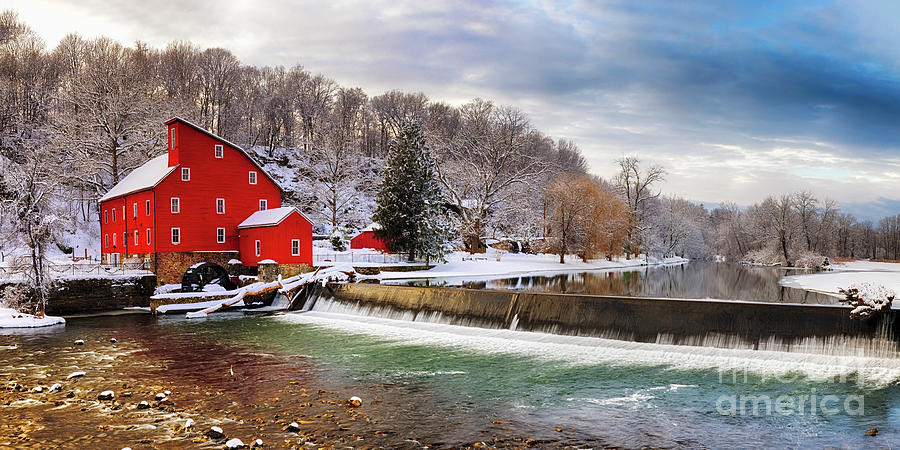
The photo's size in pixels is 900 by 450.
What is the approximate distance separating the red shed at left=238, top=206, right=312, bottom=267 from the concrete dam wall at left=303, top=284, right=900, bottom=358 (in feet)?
39.3

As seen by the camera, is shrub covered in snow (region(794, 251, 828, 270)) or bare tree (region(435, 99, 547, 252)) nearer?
bare tree (region(435, 99, 547, 252))

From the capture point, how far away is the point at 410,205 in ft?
153

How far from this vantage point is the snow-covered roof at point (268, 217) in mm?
34594

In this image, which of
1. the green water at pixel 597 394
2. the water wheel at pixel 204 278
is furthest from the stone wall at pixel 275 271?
the green water at pixel 597 394

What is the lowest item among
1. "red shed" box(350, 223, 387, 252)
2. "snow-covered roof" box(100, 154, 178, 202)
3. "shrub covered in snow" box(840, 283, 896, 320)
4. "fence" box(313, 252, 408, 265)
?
"shrub covered in snow" box(840, 283, 896, 320)

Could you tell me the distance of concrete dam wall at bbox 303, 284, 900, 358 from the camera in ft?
49.4

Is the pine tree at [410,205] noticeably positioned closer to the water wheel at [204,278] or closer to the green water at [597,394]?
the water wheel at [204,278]

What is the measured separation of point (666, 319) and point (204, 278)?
90.3ft

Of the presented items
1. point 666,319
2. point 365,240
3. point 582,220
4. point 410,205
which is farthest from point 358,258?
point 666,319

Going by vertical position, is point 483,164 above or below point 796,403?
above

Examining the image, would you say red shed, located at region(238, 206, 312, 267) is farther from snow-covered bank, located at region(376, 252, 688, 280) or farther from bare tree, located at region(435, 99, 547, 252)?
bare tree, located at region(435, 99, 547, 252)

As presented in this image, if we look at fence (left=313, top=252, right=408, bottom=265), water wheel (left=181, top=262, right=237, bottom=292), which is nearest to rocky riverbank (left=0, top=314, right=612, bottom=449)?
water wheel (left=181, top=262, right=237, bottom=292)

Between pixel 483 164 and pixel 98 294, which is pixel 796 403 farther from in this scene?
pixel 483 164

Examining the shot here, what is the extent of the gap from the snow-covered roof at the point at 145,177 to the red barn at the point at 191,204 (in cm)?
8
